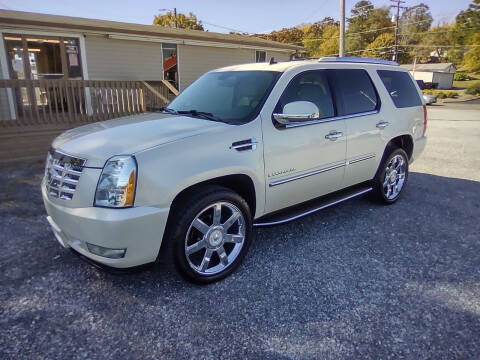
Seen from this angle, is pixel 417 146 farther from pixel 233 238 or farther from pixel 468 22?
pixel 468 22

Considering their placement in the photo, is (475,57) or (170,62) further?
(475,57)

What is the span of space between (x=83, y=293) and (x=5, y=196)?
335cm

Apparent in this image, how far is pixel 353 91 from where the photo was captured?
415 cm

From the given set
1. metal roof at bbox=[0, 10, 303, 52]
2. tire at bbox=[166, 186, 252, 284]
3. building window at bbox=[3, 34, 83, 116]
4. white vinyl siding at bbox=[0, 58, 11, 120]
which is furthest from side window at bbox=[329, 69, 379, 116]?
white vinyl siding at bbox=[0, 58, 11, 120]

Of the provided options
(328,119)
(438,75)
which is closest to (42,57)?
(328,119)

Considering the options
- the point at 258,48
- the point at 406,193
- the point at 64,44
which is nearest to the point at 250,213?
the point at 406,193

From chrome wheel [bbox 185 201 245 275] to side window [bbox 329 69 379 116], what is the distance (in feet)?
5.89

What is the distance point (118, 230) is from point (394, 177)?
3950 millimetres

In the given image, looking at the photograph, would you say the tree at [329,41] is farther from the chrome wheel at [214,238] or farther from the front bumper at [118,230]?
the front bumper at [118,230]

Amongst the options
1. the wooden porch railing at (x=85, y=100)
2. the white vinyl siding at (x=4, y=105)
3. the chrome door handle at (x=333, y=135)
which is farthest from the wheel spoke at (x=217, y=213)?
the white vinyl siding at (x=4, y=105)

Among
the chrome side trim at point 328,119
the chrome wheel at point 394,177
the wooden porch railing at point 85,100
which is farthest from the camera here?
the wooden porch railing at point 85,100

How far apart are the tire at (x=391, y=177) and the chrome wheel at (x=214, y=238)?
2406 mm

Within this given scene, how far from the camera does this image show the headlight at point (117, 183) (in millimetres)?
2471

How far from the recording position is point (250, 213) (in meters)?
3.21
